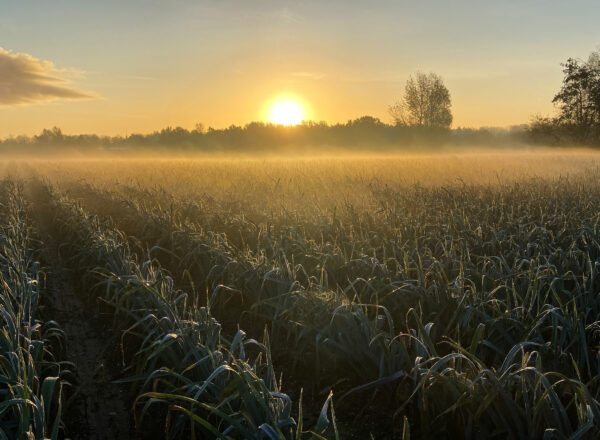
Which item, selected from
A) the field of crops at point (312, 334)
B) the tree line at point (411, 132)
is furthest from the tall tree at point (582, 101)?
the field of crops at point (312, 334)

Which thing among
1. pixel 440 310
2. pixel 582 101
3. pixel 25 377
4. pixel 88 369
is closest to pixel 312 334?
pixel 440 310

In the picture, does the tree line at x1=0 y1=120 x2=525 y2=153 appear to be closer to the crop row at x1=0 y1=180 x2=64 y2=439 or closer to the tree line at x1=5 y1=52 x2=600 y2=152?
the tree line at x1=5 y1=52 x2=600 y2=152

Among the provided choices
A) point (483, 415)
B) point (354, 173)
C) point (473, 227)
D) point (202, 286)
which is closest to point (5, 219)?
point (202, 286)

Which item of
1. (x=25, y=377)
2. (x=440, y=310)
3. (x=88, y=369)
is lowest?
(x=88, y=369)

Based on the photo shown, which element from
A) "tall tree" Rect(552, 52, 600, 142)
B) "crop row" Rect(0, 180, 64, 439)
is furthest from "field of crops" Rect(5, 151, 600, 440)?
"tall tree" Rect(552, 52, 600, 142)

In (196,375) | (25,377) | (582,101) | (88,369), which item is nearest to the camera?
(25,377)

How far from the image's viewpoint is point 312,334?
13.7ft

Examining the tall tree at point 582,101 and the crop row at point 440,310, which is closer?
the crop row at point 440,310

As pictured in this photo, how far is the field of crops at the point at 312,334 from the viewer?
9.01 feet

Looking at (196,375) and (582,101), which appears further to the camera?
(582,101)

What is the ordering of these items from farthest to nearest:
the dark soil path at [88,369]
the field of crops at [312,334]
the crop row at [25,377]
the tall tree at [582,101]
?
the tall tree at [582,101] → the dark soil path at [88,369] → the field of crops at [312,334] → the crop row at [25,377]

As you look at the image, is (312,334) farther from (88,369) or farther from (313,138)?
(313,138)

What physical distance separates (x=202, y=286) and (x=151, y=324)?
6.73ft

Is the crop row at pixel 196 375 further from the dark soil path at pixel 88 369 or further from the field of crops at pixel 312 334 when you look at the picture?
the dark soil path at pixel 88 369
